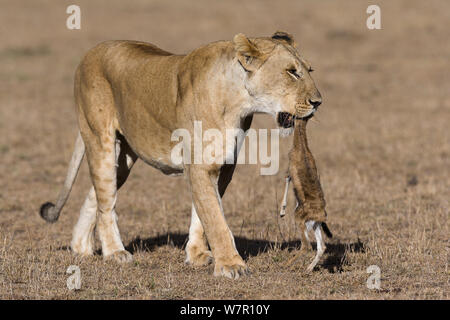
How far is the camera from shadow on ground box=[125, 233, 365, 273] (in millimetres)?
7094

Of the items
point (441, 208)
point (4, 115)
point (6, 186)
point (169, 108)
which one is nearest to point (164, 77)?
point (169, 108)

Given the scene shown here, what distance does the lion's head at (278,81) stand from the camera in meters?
6.17

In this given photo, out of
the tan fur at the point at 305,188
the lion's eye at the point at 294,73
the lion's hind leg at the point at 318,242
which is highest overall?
the lion's eye at the point at 294,73

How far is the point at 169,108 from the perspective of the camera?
6852mm

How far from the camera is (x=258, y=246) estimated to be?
7.95m

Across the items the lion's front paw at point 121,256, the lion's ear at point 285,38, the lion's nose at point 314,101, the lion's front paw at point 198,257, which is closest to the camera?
the lion's nose at point 314,101

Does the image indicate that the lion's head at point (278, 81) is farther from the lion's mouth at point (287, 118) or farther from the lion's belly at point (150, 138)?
the lion's belly at point (150, 138)

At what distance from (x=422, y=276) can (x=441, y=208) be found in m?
3.31

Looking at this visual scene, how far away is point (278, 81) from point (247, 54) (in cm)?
29

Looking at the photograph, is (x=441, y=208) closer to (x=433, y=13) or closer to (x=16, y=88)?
(x=16, y=88)

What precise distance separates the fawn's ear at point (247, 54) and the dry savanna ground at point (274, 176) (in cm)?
152

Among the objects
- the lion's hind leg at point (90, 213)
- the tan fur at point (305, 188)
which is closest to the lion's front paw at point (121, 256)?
the lion's hind leg at point (90, 213)

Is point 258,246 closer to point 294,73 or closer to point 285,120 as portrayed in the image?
point 285,120

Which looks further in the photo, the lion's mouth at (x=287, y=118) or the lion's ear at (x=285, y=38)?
the lion's ear at (x=285, y=38)
